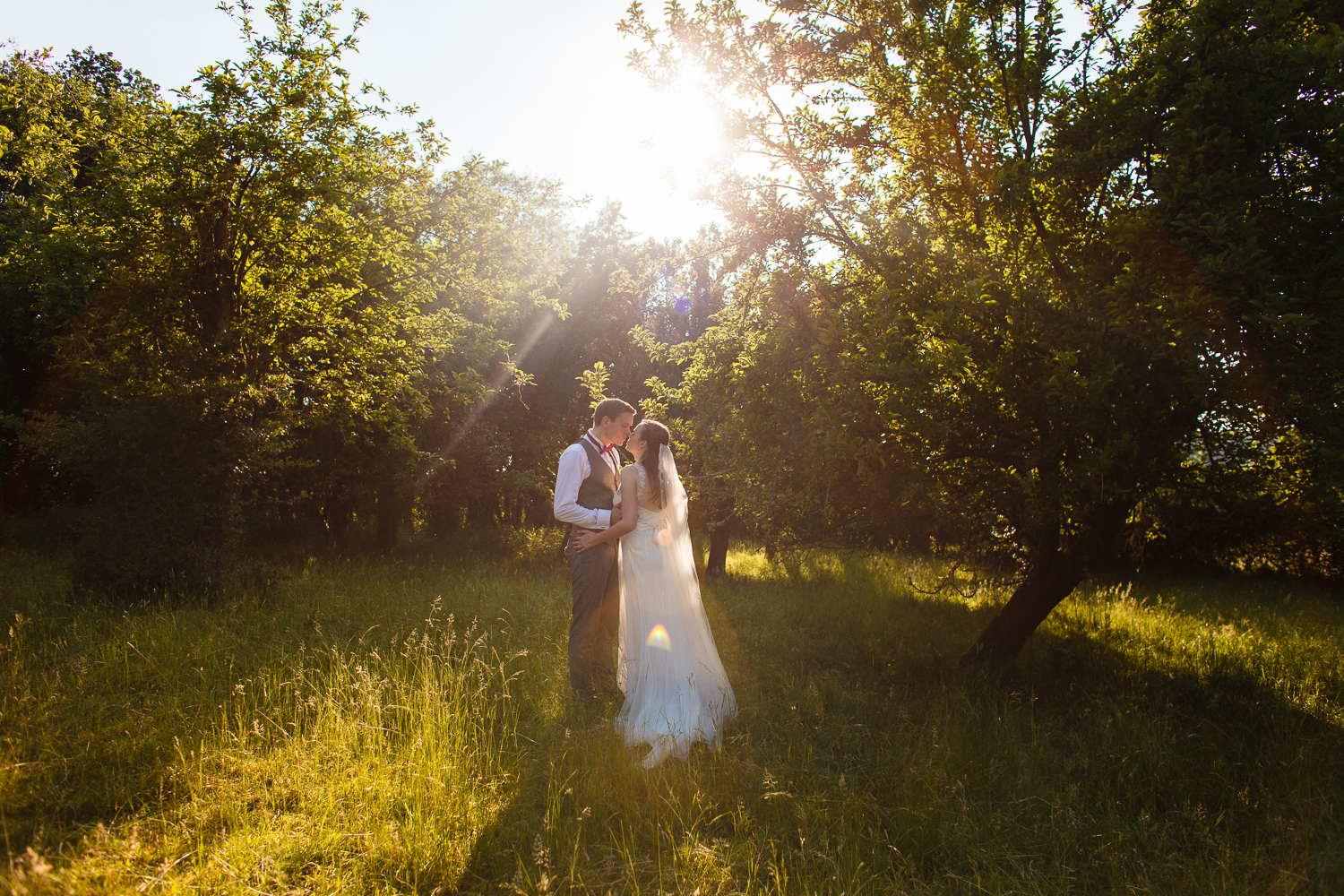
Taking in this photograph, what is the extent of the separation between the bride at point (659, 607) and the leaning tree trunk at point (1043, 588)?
3688 mm

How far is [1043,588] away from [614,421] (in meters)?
5.15

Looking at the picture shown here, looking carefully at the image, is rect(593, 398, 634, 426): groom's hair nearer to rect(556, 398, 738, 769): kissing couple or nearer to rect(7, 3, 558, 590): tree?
rect(556, 398, 738, 769): kissing couple

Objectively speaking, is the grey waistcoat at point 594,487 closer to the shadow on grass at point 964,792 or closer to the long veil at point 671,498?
the long veil at point 671,498

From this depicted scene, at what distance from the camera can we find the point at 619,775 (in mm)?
4234

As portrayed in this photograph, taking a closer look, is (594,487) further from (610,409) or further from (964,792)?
(964,792)

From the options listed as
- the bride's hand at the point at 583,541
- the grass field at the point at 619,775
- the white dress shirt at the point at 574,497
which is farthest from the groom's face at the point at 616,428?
the grass field at the point at 619,775

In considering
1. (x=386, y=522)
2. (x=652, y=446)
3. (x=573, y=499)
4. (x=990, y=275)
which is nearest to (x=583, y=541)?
(x=573, y=499)

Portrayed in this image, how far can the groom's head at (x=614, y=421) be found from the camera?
5699mm

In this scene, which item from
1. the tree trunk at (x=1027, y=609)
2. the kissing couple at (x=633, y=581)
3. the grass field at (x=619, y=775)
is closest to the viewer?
the grass field at (x=619, y=775)

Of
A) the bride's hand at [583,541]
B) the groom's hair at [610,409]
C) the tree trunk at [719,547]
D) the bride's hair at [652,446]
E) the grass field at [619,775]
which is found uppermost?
the groom's hair at [610,409]

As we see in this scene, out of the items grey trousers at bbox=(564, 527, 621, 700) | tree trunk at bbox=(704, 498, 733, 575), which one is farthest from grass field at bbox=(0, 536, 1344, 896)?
tree trunk at bbox=(704, 498, 733, 575)

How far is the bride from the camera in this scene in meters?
5.28

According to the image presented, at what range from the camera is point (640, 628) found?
550cm

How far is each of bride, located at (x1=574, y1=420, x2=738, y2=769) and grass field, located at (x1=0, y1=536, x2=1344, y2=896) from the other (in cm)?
39
